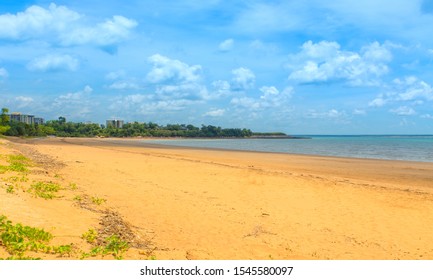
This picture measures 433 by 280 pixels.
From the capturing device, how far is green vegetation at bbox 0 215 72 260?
20.8 feet

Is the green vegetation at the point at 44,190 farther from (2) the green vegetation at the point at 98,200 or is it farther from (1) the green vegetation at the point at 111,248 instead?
(1) the green vegetation at the point at 111,248

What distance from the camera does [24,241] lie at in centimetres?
676

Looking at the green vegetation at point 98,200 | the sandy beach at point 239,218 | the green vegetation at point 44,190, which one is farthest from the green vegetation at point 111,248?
the green vegetation at point 44,190

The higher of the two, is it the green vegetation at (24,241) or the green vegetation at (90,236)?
the green vegetation at (24,241)

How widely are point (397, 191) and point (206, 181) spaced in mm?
8924

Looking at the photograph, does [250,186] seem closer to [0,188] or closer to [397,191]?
[397,191]

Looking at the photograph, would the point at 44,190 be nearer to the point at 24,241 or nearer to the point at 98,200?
the point at 98,200

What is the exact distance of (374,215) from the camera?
1171cm

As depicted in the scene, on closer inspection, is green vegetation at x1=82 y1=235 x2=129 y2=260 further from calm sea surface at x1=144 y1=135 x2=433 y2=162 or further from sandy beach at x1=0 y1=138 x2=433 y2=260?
calm sea surface at x1=144 y1=135 x2=433 y2=162

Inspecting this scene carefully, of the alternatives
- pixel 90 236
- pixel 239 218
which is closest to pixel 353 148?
pixel 239 218

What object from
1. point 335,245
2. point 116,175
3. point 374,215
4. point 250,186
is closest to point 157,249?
point 335,245

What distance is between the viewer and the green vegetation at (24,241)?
6.35 meters

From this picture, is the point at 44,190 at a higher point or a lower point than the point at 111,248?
higher

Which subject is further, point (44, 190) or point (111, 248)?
point (44, 190)
